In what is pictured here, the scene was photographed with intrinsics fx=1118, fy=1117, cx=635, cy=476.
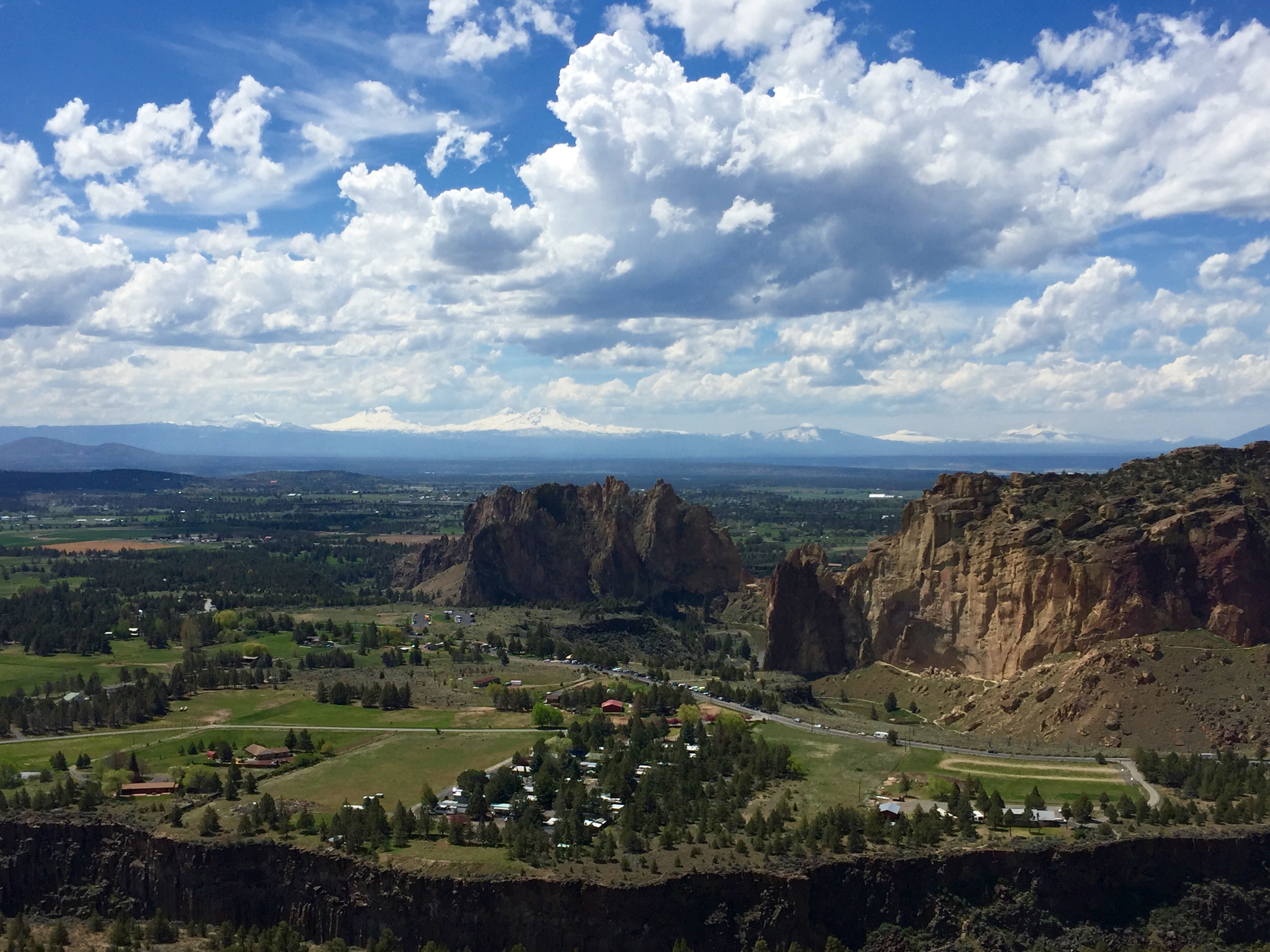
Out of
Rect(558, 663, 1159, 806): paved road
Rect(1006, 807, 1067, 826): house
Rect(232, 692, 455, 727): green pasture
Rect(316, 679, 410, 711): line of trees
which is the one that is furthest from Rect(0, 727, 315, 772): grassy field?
Rect(1006, 807, 1067, 826): house

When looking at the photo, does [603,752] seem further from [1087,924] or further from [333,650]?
[333,650]

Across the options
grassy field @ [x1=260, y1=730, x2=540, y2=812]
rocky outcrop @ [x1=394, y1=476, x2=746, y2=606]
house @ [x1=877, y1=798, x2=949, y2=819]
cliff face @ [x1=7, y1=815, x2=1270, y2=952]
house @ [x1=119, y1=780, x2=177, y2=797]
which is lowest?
cliff face @ [x1=7, y1=815, x2=1270, y2=952]

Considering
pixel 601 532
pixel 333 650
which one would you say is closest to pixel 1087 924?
pixel 333 650

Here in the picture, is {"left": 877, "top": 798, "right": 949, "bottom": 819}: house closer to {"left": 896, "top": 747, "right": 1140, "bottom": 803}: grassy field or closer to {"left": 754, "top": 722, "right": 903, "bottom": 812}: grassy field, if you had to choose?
{"left": 754, "top": 722, "right": 903, "bottom": 812}: grassy field

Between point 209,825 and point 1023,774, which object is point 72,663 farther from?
point 1023,774

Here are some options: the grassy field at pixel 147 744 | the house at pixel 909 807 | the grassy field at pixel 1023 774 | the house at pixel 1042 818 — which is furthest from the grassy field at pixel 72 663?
the house at pixel 1042 818

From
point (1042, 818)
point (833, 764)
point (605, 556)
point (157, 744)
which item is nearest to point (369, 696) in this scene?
point (157, 744)

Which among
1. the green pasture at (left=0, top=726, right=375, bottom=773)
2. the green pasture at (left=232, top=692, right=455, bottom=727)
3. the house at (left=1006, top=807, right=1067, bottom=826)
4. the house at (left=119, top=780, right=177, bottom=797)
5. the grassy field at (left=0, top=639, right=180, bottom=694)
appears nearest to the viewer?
the house at (left=1006, top=807, right=1067, bottom=826)
